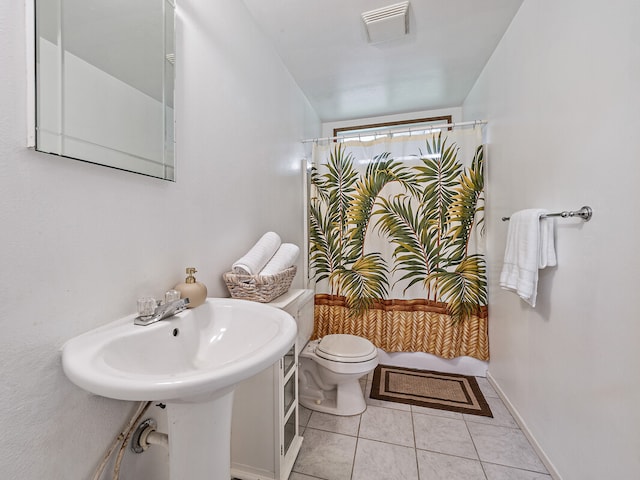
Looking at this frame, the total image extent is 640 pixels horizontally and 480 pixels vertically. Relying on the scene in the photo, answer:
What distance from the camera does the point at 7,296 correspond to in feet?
1.82

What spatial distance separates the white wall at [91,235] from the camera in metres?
0.57

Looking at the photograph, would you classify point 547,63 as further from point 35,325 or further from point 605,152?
point 35,325

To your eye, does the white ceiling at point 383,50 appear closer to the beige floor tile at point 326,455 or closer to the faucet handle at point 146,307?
the faucet handle at point 146,307

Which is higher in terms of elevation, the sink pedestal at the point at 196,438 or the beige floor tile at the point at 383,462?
the sink pedestal at the point at 196,438

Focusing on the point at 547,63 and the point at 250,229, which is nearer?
the point at 547,63

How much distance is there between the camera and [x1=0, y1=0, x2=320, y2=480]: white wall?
568mm

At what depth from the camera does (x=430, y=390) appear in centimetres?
199

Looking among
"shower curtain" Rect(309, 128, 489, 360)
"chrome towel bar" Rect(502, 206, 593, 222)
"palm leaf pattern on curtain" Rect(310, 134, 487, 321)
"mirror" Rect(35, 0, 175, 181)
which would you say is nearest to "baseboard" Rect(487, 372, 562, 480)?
"shower curtain" Rect(309, 128, 489, 360)

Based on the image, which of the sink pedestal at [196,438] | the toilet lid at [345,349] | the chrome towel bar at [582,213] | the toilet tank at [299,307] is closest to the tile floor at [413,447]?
the toilet lid at [345,349]

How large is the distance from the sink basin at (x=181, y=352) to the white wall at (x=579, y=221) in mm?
1090

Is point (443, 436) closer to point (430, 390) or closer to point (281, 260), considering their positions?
point (430, 390)

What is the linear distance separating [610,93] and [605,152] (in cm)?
19

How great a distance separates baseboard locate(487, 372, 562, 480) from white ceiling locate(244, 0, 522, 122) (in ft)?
7.53

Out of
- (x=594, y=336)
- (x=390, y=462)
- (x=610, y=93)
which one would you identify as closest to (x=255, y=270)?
(x=390, y=462)
